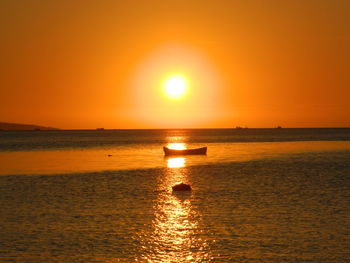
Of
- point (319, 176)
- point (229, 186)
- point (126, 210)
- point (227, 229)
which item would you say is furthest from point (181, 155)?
point (227, 229)

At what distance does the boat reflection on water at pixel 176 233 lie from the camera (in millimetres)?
24062

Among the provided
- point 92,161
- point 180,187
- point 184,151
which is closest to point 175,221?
point 180,187

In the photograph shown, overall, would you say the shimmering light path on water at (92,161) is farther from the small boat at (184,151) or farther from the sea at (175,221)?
the sea at (175,221)

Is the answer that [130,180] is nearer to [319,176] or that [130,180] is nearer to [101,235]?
[319,176]

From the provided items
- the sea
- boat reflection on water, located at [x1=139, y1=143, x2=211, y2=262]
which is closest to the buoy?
the sea

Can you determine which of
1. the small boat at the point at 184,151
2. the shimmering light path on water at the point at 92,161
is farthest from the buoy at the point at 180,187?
the small boat at the point at 184,151

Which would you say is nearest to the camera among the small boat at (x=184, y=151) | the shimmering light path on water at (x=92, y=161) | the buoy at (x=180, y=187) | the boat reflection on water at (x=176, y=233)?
the boat reflection on water at (x=176, y=233)

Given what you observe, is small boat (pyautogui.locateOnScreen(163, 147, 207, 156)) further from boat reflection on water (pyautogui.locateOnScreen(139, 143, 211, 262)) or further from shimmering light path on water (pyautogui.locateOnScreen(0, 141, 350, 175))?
boat reflection on water (pyautogui.locateOnScreen(139, 143, 211, 262))

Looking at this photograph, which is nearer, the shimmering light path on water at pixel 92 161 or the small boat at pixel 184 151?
the shimmering light path on water at pixel 92 161

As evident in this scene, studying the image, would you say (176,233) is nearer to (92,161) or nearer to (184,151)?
(92,161)

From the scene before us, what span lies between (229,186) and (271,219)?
21.8 meters

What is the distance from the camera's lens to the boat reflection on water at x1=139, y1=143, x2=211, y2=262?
947 inches

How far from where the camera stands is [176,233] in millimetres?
29141

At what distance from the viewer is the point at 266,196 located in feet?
152
